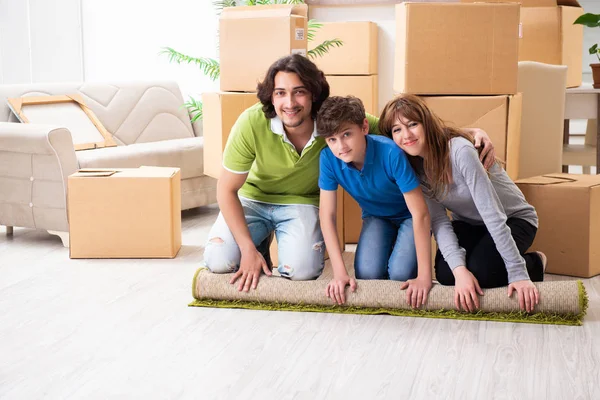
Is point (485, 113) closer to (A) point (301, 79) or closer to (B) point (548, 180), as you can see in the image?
(B) point (548, 180)

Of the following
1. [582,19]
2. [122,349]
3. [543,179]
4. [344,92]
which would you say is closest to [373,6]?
[344,92]

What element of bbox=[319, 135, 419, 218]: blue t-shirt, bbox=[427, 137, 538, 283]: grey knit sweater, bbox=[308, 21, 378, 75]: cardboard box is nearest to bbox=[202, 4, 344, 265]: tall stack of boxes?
bbox=[319, 135, 419, 218]: blue t-shirt

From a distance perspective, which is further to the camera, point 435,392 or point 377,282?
point 377,282

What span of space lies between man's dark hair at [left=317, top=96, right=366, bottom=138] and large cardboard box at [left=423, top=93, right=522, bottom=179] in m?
0.65

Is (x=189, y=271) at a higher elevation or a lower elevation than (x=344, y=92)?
lower

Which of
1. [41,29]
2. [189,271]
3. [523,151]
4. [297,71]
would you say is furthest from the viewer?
[41,29]

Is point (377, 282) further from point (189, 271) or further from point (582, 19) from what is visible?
point (582, 19)

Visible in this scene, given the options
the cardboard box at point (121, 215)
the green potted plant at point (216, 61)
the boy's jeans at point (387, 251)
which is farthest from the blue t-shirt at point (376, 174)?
the green potted plant at point (216, 61)

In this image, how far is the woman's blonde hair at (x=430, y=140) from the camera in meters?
2.40

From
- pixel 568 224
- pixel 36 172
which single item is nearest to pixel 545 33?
pixel 568 224

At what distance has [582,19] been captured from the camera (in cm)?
378

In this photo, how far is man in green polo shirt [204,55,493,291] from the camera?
2498 mm

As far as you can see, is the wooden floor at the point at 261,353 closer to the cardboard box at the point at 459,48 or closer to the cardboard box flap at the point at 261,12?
the cardboard box at the point at 459,48

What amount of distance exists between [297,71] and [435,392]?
1.07m
